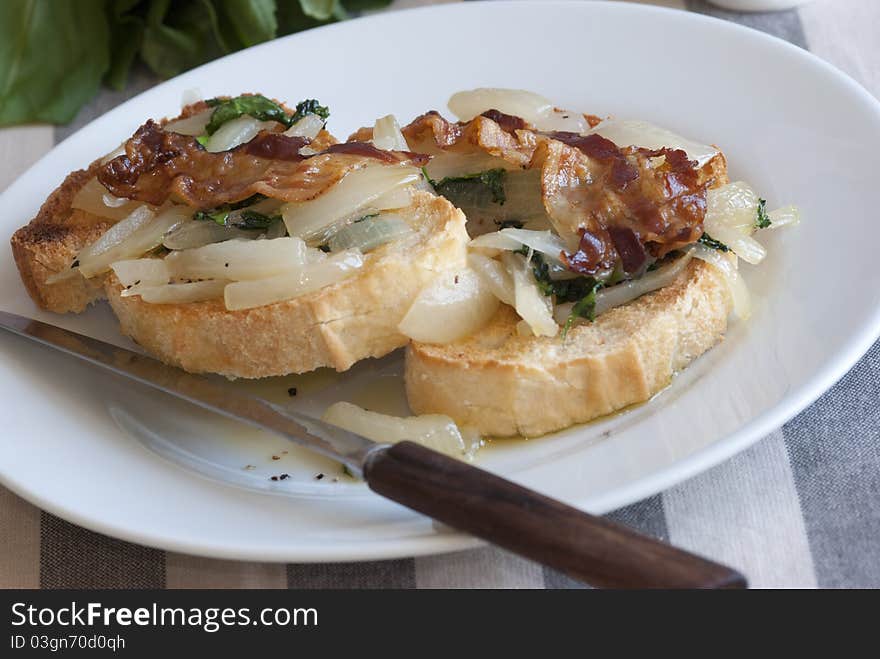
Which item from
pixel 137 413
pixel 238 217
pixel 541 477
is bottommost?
pixel 137 413

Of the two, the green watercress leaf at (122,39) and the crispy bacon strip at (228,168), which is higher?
the crispy bacon strip at (228,168)

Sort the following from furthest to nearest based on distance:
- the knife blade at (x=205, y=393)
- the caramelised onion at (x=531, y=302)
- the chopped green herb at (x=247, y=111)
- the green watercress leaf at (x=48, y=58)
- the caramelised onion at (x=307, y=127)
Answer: the green watercress leaf at (x=48, y=58) < the chopped green herb at (x=247, y=111) < the caramelised onion at (x=307, y=127) < the caramelised onion at (x=531, y=302) < the knife blade at (x=205, y=393)

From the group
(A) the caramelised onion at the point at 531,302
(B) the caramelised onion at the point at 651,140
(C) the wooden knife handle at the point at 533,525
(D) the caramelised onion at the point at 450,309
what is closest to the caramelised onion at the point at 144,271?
(D) the caramelised onion at the point at 450,309

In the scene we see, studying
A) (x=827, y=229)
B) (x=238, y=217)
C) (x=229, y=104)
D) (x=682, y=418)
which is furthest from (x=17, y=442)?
(x=827, y=229)

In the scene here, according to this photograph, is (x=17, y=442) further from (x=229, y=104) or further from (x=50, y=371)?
(x=229, y=104)

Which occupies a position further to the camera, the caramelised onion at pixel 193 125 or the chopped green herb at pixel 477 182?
the caramelised onion at pixel 193 125

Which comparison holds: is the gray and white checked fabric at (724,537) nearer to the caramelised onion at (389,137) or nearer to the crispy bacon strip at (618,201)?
the crispy bacon strip at (618,201)

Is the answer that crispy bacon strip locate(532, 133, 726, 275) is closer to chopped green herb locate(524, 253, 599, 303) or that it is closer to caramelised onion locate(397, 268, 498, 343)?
chopped green herb locate(524, 253, 599, 303)
